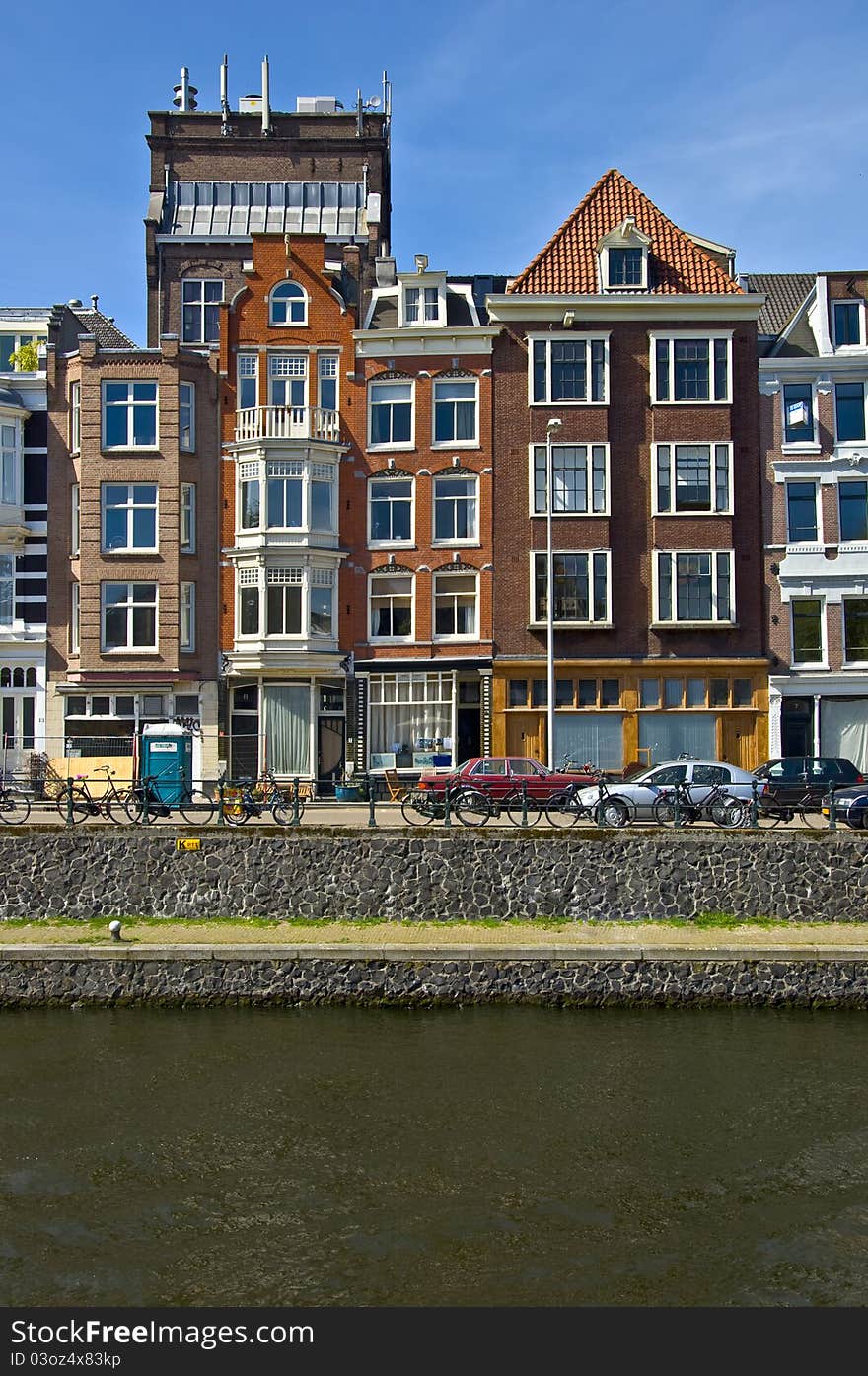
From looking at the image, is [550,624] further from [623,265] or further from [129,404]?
[129,404]

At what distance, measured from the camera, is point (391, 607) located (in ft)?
137

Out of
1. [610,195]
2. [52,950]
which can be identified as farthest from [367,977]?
[610,195]

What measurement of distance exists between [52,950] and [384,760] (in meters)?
18.4

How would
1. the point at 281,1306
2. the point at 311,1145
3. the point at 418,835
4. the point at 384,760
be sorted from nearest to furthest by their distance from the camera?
1. the point at 281,1306
2. the point at 311,1145
3. the point at 418,835
4. the point at 384,760

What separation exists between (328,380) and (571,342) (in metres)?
8.28

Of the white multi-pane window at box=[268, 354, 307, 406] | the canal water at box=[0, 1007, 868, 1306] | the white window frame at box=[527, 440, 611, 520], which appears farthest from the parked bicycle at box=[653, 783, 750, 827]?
the white multi-pane window at box=[268, 354, 307, 406]

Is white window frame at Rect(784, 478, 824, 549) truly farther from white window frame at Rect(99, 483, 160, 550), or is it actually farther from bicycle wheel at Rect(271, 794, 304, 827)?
white window frame at Rect(99, 483, 160, 550)

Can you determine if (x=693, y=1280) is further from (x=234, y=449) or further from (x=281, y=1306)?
(x=234, y=449)

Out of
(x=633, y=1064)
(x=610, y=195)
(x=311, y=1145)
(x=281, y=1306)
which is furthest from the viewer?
(x=610, y=195)

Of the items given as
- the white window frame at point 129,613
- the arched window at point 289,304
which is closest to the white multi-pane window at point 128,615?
the white window frame at point 129,613

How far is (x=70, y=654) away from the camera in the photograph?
4141cm

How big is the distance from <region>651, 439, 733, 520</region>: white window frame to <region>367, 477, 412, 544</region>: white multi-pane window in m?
8.20

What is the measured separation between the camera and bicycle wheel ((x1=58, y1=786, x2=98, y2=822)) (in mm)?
28105

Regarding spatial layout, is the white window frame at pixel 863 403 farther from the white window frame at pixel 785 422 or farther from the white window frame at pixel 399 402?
the white window frame at pixel 399 402
